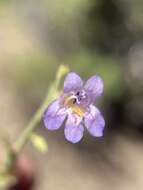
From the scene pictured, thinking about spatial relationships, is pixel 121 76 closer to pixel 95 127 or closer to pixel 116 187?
pixel 116 187

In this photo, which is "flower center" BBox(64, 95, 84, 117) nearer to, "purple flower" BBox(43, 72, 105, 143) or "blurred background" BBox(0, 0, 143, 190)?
"purple flower" BBox(43, 72, 105, 143)

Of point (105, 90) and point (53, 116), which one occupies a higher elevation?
point (105, 90)

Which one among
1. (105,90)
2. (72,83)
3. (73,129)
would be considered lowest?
(73,129)

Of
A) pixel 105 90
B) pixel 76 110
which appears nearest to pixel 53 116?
pixel 76 110

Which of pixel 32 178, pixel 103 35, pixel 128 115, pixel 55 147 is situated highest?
pixel 103 35

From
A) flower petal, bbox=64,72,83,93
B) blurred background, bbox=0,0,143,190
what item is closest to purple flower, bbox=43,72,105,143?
flower petal, bbox=64,72,83,93

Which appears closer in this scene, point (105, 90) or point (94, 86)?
point (94, 86)

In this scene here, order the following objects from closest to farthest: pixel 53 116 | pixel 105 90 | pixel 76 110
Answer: pixel 53 116
pixel 76 110
pixel 105 90

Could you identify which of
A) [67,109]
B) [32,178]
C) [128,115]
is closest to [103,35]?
[128,115]

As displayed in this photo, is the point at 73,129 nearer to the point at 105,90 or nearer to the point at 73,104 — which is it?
the point at 73,104
